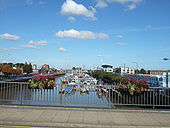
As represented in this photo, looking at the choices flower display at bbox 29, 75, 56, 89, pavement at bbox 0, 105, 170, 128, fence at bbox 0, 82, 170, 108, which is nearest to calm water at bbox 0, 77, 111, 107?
fence at bbox 0, 82, 170, 108

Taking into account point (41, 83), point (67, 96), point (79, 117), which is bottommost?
point (79, 117)

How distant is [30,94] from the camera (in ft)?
32.8

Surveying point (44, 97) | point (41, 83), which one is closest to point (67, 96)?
point (44, 97)

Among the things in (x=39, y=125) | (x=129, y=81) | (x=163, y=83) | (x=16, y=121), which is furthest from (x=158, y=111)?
(x=163, y=83)

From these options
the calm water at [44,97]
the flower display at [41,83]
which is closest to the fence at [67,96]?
the calm water at [44,97]

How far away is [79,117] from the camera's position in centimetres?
737

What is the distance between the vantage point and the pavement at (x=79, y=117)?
21.6 feet

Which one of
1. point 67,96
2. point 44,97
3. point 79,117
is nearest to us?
point 79,117

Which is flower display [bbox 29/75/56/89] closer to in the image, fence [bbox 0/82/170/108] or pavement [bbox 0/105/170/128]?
fence [bbox 0/82/170/108]

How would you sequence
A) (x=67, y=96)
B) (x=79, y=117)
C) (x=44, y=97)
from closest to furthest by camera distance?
(x=79, y=117), (x=44, y=97), (x=67, y=96)

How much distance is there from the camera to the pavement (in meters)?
6.57

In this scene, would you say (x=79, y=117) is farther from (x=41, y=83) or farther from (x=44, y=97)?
(x=41, y=83)

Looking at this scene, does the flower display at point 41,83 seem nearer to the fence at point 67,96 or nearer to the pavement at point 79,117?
the fence at point 67,96

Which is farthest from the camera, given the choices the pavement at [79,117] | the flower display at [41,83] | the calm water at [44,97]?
the flower display at [41,83]
